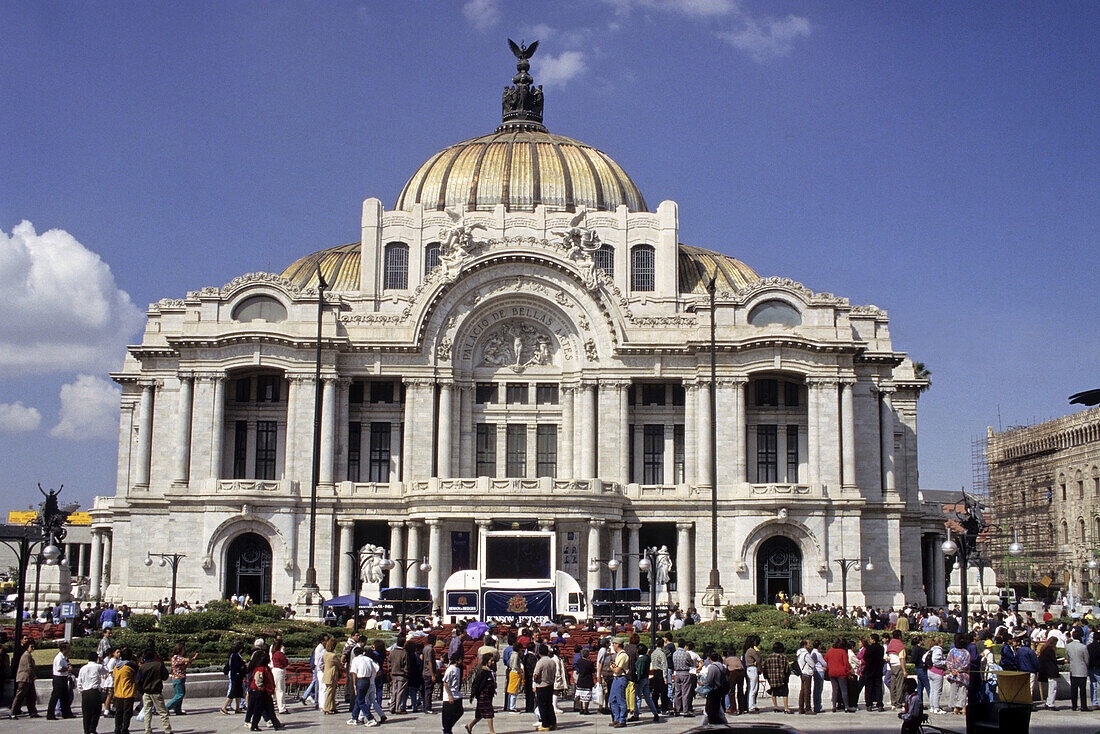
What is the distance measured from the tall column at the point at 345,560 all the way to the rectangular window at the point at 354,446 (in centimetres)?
427

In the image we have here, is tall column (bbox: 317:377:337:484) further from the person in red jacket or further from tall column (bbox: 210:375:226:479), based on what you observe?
the person in red jacket

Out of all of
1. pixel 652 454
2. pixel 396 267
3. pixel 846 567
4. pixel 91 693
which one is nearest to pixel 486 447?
pixel 652 454

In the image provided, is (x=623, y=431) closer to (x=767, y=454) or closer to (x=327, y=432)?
(x=767, y=454)

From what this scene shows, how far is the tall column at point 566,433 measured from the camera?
2876 inches

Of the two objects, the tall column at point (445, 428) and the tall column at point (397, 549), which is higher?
the tall column at point (445, 428)

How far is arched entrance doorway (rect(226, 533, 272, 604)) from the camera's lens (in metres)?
68.8

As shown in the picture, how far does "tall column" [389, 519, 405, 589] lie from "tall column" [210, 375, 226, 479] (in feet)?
21.6

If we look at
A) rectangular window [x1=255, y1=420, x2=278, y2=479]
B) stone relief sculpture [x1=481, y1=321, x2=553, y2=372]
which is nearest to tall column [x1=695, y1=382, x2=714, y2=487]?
stone relief sculpture [x1=481, y1=321, x2=553, y2=372]

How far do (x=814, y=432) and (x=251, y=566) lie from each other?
3156 centimetres

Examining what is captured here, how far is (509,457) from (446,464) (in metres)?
4.84

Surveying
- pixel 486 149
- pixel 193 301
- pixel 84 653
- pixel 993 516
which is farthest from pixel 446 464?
pixel 993 516

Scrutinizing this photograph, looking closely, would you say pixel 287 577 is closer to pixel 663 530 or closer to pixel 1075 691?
pixel 663 530

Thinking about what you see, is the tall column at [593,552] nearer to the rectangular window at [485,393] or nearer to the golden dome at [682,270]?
the rectangular window at [485,393]

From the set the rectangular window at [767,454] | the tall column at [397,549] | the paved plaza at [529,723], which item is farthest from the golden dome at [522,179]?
the paved plaza at [529,723]
